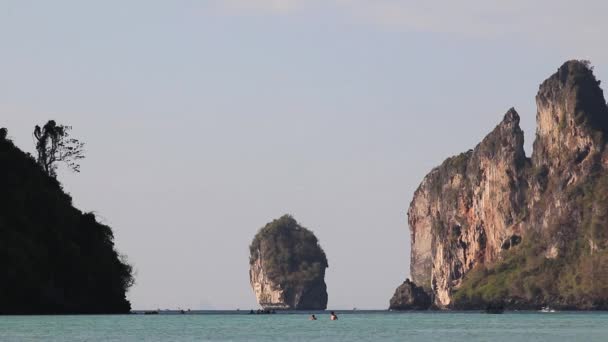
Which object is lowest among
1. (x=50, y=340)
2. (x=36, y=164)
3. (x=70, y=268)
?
(x=50, y=340)

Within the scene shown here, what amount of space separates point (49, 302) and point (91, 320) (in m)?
16.0

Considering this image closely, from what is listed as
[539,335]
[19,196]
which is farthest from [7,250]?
[539,335]

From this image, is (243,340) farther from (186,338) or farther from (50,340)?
(50,340)

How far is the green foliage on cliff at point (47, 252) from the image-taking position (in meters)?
160

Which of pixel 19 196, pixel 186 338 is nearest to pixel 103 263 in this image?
pixel 19 196

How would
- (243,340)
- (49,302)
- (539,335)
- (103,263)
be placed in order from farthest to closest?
(103,263)
(49,302)
(539,335)
(243,340)

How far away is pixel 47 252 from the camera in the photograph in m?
170

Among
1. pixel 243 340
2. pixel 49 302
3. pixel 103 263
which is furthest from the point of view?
pixel 103 263

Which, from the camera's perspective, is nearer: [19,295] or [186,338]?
[186,338]

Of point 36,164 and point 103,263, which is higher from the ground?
point 36,164

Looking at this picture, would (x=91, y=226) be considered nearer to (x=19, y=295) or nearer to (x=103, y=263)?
(x=103, y=263)

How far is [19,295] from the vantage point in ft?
527

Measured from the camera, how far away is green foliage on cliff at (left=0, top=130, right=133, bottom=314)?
525 ft

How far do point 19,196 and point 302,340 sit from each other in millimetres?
63967
